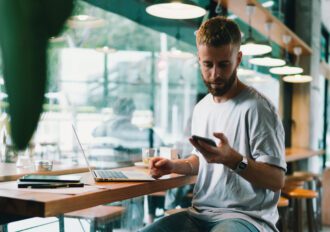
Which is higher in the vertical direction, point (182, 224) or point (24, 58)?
point (24, 58)

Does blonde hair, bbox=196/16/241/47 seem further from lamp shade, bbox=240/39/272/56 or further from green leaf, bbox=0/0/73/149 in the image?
lamp shade, bbox=240/39/272/56

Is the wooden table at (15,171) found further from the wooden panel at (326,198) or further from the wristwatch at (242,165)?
the wooden panel at (326,198)

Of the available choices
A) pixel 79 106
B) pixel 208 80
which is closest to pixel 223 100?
pixel 208 80

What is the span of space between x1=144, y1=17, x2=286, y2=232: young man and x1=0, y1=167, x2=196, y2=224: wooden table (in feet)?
0.63

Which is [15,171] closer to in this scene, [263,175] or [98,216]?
[98,216]

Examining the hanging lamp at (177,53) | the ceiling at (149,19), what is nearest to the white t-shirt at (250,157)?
the ceiling at (149,19)

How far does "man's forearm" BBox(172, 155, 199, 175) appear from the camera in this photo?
6.08 ft

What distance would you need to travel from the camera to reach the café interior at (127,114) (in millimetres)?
1697

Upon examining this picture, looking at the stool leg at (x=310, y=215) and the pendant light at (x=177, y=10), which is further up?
the pendant light at (x=177, y=10)

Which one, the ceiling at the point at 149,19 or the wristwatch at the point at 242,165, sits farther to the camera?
the ceiling at the point at 149,19

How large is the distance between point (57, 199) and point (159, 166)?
579mm

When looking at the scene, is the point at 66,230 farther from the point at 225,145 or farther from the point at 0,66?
the point at 0,66

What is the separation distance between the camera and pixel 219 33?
1.70 m

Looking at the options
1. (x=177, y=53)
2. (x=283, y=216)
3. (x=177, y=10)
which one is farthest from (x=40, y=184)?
(x=177, y=53)
